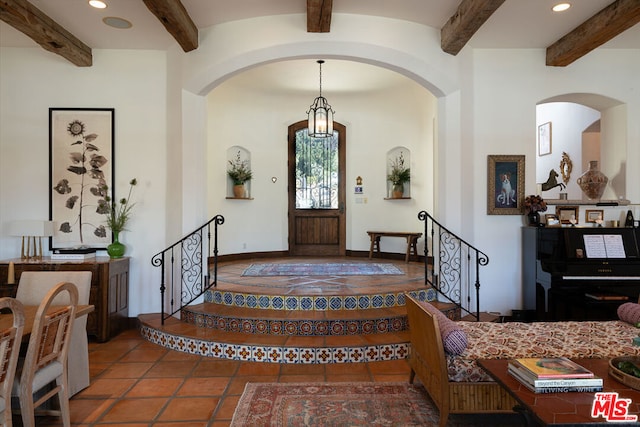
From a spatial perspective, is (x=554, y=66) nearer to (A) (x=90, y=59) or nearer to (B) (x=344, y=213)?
(B) (x=344, y=213)

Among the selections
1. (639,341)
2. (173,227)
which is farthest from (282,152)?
(639,341)

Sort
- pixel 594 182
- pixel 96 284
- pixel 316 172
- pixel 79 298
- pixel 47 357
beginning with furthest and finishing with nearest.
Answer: pixel 316 172 < pixel 594 182 < pixel 96 284 < pixel 79 298 < pixel 47 357

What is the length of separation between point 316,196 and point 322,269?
2.14 meters

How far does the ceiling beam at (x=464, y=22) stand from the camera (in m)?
3.51

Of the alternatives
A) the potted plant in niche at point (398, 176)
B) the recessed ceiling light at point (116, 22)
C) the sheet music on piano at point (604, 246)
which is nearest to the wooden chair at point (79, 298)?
the recessed ceiling light at point (116, 22)

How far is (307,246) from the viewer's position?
7.95 m

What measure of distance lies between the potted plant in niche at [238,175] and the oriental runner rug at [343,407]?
4.61m

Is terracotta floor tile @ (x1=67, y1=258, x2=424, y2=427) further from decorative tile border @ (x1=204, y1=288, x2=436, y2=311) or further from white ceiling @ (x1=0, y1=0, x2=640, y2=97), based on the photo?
white ceiling @ (x1=0, y1=0, x2=640, y2=97)

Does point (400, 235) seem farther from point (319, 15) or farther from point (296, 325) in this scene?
point (319, 15)

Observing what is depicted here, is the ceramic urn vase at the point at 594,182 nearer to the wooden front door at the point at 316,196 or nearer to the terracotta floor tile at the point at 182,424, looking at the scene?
the wooden front door at the point at 316,196

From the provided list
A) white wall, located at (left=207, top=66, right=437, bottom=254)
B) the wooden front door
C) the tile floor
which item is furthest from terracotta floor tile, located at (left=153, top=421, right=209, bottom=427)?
the wooden front door

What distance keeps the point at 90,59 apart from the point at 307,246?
4.76 m

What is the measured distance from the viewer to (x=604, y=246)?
13.8 ft

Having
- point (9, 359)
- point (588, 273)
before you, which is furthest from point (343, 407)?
point (588, 273)
